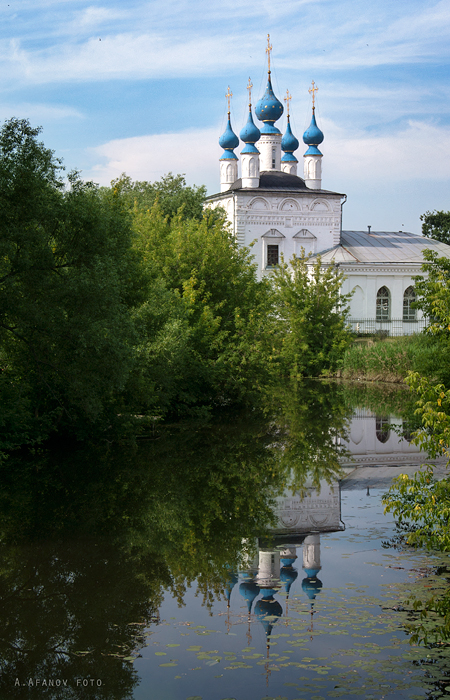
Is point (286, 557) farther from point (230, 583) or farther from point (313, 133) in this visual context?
point (313, 133)

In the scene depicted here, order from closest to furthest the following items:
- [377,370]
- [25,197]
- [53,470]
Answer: [25,197] → [53,470] → [377,370]

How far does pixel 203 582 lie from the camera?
699cm

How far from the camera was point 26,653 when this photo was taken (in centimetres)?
544

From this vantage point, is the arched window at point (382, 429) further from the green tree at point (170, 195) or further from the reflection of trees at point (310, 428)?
the green tree at point (170, 195)

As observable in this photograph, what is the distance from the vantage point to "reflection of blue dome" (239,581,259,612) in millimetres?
6502

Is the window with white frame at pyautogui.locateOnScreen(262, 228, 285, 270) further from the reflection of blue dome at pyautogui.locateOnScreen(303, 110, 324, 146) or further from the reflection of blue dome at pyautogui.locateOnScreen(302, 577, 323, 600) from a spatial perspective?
the reflection of blue dome at pyautogui.locateOnScreen(302, 577, 323, 600)

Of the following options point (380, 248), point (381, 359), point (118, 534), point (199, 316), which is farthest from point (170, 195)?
point (118, 534)

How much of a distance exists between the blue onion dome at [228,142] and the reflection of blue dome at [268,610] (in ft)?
119

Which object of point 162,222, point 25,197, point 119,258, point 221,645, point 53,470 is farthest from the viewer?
point 162,222

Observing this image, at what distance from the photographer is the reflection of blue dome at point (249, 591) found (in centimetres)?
650

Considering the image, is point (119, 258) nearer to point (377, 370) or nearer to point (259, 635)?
point (259, 635)

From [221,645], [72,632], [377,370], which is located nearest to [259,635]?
[221,645]

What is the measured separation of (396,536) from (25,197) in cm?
666

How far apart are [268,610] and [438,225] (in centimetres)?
5012
